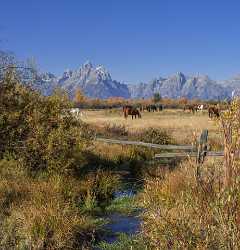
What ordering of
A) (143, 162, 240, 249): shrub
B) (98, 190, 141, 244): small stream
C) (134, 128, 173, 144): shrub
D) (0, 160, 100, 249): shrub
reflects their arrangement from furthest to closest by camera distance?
(134, 128, 173, 144): shrub
(98, 190, 141, 244): small stream
(0, 160, 100, 249): shrub
(143, 162, 240, 249): shrub

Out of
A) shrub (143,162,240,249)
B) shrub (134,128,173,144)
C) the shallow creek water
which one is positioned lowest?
the shallow creek water

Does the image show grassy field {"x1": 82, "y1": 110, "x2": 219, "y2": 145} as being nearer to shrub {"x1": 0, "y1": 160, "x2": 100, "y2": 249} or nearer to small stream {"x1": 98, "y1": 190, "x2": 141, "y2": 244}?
small stream {"x1": 98, "y1": 190, "x2": 141, "y2": 244}

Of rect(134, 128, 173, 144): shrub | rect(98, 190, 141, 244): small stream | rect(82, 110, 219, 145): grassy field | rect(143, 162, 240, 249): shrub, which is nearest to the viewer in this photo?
rect(143, 162, 240, 249): shrub

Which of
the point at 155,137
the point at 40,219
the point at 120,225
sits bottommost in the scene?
the point at 120,225

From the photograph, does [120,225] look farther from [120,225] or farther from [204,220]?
[204,220]

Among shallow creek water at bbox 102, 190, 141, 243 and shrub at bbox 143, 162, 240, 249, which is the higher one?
shrub at bbox 143, 162, 240, 249

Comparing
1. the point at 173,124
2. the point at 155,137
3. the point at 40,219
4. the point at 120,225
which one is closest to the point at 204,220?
the point at 40,219

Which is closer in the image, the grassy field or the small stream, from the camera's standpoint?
the small stream

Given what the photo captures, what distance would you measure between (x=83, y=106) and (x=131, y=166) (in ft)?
353

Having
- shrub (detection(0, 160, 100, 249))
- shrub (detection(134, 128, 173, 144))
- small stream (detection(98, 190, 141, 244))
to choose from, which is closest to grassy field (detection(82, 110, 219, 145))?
shrub (detection(134, 128, 173, 144))

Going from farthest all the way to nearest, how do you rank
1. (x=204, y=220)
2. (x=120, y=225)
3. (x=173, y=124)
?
(x=173, y=124)
(x=120, y=225)
(x=204, y=220)

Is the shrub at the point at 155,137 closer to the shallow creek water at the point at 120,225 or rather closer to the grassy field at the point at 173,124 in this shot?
the grassy field at the point at 173,124

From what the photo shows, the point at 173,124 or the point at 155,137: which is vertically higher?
the point at 155,137

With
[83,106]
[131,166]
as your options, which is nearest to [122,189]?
[131,166]
